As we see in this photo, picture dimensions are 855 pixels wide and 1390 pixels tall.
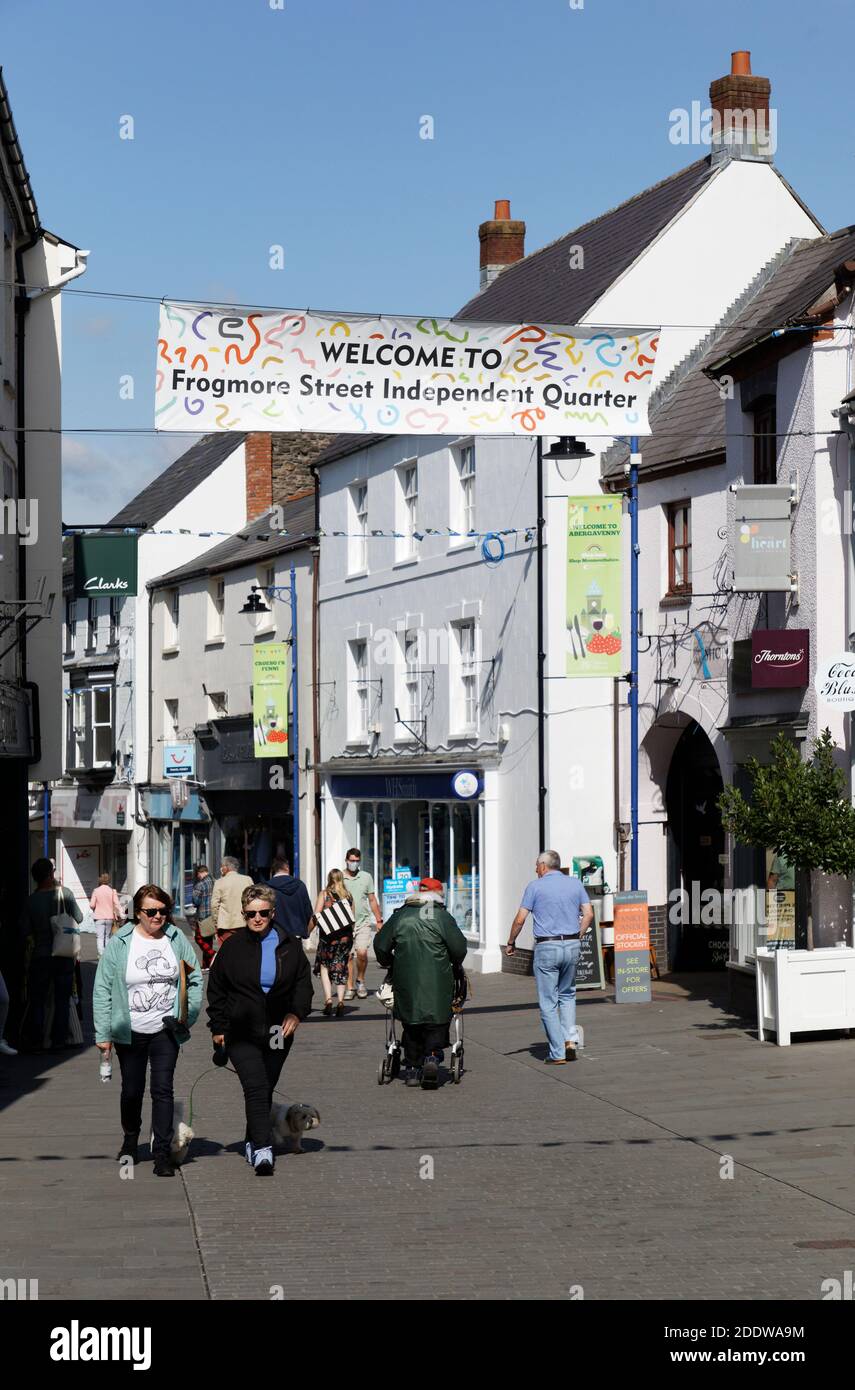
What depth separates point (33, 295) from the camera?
74.7ft

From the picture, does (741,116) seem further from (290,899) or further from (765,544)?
(290,899)

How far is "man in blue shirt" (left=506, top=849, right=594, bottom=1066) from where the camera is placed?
15266 millimetres

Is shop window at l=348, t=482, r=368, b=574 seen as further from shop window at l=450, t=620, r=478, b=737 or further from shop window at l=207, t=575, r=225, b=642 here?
shop window at l=207, t=575, r=225, b=642

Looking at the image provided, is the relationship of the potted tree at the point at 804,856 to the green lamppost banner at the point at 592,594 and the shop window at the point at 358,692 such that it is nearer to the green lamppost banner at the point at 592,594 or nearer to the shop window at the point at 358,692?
the green lamppost banner at the point at 592,594

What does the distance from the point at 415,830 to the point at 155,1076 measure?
2056cm

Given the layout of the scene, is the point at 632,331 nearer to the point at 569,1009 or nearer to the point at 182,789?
the point at 569,1009

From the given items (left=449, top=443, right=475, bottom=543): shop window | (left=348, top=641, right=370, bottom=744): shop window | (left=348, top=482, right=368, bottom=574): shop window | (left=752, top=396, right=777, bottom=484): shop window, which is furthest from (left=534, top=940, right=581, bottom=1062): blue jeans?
(left=348, top=482, right=368, bottom=574): shop window

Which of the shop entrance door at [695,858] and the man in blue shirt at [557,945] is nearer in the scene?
the man in blue shirt at [557,945]

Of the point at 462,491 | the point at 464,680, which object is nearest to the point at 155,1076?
the point at 464,680

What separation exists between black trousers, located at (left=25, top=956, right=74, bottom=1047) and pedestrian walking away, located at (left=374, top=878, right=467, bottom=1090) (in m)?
3.81

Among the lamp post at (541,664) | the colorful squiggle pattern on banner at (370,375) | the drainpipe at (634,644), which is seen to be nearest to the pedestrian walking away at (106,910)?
the lamp post at (541,664)

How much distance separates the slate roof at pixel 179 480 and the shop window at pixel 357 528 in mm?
9624

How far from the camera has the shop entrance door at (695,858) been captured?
942 inches

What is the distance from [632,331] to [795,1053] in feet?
20.5
